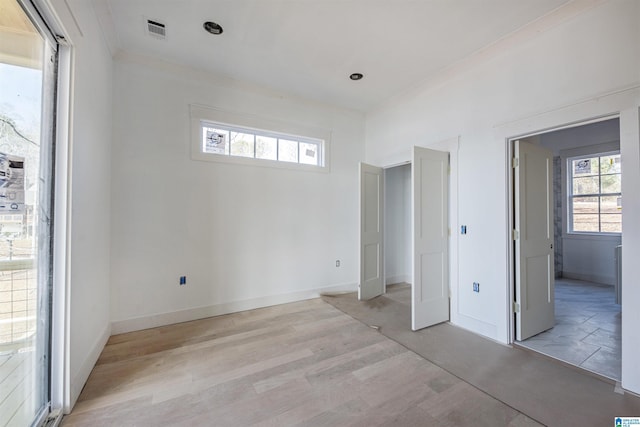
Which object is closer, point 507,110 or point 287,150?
point 507,110

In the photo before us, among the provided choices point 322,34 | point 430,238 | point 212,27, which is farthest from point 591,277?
point 212,27

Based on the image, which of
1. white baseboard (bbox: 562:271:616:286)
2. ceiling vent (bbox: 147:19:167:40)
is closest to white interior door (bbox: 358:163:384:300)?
ceiling vent (bbox: 147:19:167:40)

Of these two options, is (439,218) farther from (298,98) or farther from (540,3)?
(298,98)

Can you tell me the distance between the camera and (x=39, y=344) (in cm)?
152

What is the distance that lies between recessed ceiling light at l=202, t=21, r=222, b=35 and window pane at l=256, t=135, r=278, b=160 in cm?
133

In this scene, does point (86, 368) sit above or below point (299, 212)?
below

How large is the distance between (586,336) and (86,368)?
467 centimetres

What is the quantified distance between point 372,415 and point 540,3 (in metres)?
3.38

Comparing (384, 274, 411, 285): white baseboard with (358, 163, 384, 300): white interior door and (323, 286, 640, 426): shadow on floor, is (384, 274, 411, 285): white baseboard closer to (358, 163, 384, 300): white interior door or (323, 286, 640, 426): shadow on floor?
(358, 163, 384, 300): white interior door

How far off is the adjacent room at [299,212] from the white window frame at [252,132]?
28 mm

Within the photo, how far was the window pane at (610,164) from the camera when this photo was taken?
4.86 meters

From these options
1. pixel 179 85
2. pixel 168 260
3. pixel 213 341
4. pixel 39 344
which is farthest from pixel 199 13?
pixel 213 341

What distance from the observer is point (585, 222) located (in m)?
5.21

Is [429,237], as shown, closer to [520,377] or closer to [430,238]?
[430,238]
